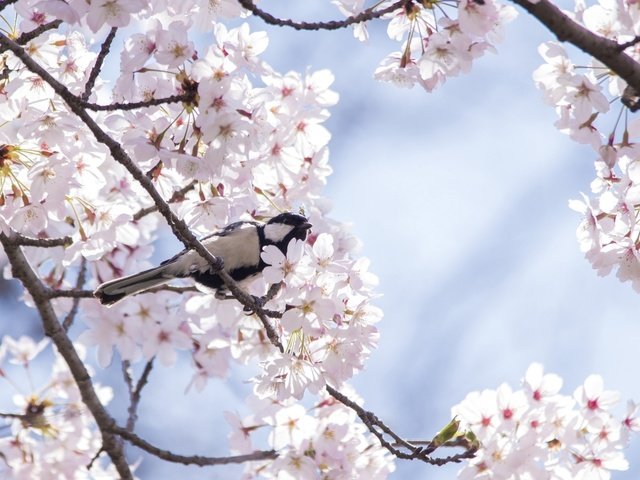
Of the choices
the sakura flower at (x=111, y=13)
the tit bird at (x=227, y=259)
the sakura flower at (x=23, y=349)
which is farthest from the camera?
the sakura flower at (x=23, y=349)

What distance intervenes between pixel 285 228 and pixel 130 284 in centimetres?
85

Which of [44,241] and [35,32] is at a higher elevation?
[35,32]

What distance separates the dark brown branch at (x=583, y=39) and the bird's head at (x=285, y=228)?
188 cm

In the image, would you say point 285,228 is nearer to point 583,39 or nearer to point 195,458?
point 195,458

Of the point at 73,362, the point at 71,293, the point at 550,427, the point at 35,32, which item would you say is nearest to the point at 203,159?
the point at 35,32

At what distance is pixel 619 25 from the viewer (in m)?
2.81

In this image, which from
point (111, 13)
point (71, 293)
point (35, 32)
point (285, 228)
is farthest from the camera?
point (285, 228)

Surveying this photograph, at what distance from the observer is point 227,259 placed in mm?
4383

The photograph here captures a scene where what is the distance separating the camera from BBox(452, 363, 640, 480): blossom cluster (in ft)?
13.0

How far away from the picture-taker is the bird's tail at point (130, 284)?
384 centimetres

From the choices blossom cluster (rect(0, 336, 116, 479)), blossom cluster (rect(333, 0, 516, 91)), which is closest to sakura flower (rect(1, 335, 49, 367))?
blossom cluster (rect(0, 336, 116, 479))

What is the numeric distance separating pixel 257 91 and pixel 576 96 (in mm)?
1220

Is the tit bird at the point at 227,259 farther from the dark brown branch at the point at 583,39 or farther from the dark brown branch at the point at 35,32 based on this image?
the dark brown branch at the point at 583,39

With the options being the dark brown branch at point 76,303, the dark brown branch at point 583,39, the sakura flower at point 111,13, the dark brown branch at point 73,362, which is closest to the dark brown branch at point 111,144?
the sakura flower at point 111,13
